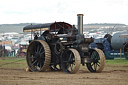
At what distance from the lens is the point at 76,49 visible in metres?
14.9

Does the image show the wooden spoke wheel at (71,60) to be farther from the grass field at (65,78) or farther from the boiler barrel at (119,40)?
the boiler barrel at (119,40)

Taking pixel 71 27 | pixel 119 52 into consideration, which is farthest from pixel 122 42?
pixel 71 27

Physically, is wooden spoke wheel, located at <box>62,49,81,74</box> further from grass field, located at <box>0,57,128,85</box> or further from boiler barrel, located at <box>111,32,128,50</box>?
boiler barrel, located at <box>111,32,128,50</box>

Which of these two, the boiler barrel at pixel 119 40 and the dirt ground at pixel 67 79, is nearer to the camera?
the dirt ground at pixel 67 79

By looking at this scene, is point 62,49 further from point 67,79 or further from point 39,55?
point 67,79

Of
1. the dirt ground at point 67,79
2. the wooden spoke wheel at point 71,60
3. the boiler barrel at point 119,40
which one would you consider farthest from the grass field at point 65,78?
the boiler barrel at point 119,40

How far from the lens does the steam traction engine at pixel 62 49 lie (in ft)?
47.8

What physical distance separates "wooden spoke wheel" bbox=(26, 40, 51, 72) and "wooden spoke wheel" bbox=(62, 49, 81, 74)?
827mm

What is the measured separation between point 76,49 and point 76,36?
551mm

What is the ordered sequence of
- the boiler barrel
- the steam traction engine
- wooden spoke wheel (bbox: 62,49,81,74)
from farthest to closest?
the boiler barrel → the steam traction engine → wooden spoke wheel (bbox: 62,49,81,74)

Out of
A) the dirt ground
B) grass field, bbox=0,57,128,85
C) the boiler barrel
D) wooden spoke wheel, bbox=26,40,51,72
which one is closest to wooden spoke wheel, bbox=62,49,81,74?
grass field, bbox=0,57,128,85

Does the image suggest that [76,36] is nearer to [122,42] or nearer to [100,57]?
[100,57]

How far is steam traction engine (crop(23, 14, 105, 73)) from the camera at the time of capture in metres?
14.6

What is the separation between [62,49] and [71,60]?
835 mm
